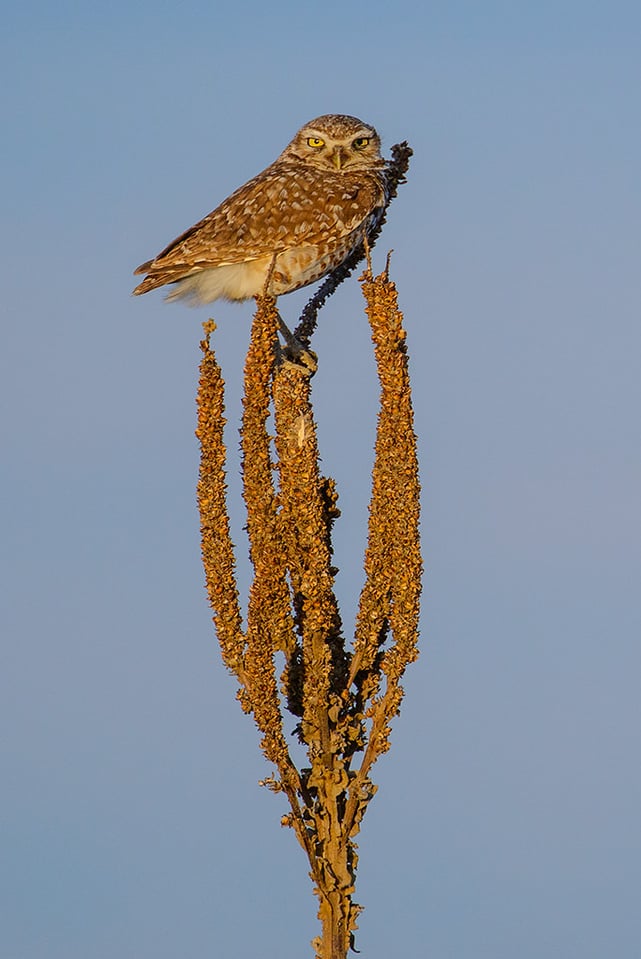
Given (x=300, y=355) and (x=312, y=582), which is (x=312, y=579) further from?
(x=300, y=355)

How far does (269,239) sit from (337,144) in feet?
5.74

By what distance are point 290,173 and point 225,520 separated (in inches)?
161

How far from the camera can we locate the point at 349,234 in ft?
31.1

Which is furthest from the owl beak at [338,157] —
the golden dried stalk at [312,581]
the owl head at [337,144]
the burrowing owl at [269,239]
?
the golden dried stalk at [312,581]

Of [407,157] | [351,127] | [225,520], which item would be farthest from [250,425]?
[351,127]

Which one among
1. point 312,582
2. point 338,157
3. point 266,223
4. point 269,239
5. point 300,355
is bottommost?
point 312,582

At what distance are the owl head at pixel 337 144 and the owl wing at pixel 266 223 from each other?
0.74 metres

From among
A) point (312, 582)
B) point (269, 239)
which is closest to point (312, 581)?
point (312, 582)

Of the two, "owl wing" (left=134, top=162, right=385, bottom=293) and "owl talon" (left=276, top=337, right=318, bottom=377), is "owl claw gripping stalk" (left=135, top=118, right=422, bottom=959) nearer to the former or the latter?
"owl talon" (left=276, top=337, right=318, bottom=377)

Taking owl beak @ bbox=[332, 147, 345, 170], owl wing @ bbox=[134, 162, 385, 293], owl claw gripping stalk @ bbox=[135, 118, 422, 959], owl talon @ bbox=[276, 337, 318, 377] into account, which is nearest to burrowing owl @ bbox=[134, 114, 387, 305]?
owl wing @ bbox=[134, 162, 385, 293]

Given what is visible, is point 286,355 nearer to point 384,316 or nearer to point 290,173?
point 384,316

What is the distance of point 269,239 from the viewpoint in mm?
9500

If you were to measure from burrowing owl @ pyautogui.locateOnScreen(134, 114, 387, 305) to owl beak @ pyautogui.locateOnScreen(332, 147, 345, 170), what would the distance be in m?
0.65

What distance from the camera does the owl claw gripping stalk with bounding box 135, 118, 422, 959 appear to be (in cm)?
703
